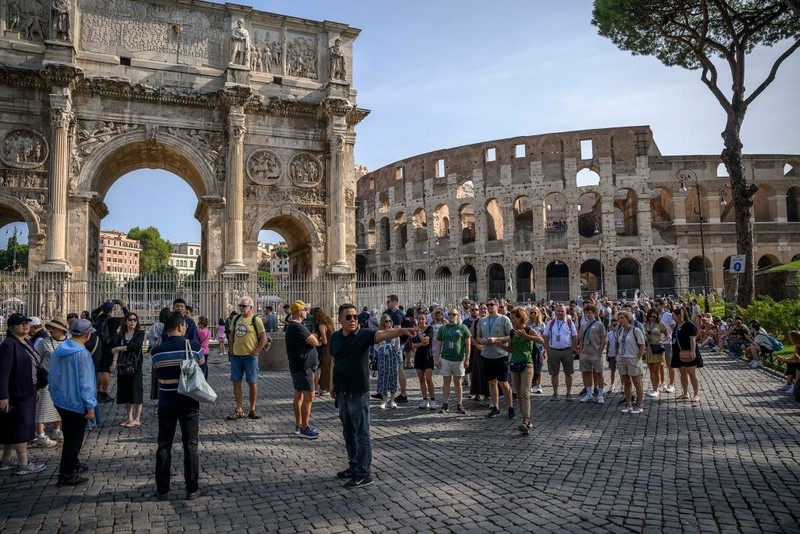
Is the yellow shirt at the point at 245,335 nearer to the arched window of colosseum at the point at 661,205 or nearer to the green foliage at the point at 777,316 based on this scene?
the green foliage at the point at 777,316

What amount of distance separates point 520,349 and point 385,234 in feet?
138

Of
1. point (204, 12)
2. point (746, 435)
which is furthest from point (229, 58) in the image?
point (746, 435)

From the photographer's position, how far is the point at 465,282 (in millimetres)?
20609

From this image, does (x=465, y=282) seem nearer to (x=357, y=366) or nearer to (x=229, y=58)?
(x=229, y=58)

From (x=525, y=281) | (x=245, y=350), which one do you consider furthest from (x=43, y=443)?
(x=525, y=281)

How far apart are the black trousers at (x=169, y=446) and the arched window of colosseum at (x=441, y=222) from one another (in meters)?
39.6

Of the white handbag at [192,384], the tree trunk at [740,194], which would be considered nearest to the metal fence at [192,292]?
the tree trunk at [740,194]

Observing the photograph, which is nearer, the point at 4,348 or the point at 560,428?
the point at 4,348

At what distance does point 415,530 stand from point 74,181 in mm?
17293

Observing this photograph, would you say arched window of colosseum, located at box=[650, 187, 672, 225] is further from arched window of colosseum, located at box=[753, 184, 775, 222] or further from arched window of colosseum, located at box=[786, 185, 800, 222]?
arched window of colosseum, located at box=[786, 185, 800, 222]

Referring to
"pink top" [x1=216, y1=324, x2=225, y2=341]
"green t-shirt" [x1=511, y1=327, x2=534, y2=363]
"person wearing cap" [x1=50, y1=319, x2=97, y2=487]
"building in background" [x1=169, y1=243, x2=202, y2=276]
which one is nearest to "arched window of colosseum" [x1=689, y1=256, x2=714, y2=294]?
"pink top" [x1=216, y1=324, x2=225, y2=341]

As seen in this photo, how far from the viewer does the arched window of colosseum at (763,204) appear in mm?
40438

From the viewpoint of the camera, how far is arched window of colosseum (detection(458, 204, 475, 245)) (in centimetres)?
4509

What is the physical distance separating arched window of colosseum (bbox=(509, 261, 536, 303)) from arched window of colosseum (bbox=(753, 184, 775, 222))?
17382 mm
